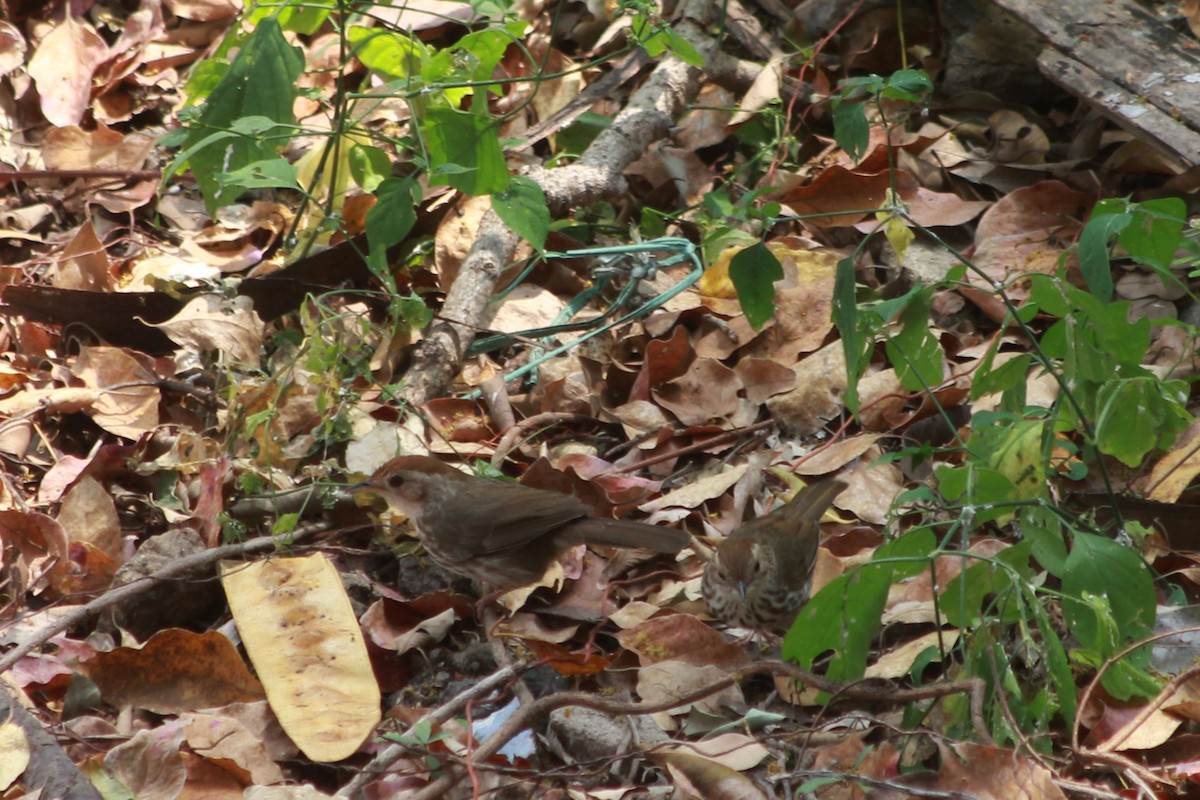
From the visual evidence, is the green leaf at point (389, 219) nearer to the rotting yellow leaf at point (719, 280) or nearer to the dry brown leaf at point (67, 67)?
the rotting yellow leaf at point (719, 280)

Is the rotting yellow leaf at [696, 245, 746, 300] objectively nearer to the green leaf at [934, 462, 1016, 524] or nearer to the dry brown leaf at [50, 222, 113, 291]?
the green leaf at [934, 462, 1016, 524]

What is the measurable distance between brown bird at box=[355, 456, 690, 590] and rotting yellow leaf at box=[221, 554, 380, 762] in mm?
346

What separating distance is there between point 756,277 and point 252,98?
1.82 metres

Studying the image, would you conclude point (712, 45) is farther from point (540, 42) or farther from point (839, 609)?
point (839, 609)

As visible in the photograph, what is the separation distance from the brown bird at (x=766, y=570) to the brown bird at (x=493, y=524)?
0.18 metres

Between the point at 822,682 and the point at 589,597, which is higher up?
the point at 822,682

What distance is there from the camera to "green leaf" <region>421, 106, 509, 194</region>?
4145 mm

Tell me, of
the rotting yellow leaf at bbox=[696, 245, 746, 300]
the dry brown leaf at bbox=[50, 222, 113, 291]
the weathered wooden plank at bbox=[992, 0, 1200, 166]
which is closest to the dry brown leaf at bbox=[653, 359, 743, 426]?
the rotting yellow leaf at bbox=[696, 245, 746, 300]

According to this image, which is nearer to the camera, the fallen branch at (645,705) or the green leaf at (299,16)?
the fallen branch at (645,705)

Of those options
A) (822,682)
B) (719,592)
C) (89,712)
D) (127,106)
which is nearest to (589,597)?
(719,592)

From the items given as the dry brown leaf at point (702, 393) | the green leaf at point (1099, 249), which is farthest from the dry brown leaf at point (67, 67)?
the green leaf at point (1099, 249)

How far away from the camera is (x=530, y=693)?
384cm

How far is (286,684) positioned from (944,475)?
6.45 ft

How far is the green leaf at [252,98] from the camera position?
4.29 meters
